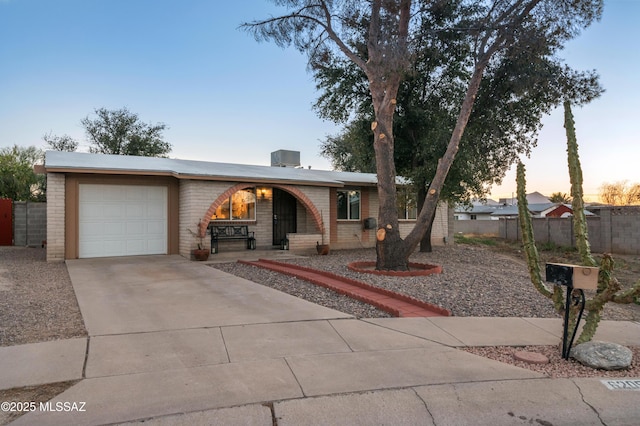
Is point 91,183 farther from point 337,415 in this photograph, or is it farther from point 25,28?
point 337,415

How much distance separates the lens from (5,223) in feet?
55.1

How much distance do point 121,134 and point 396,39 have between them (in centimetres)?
2422

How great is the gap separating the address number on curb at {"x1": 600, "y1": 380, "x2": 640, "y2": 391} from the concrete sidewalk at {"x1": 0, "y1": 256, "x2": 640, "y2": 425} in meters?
0.11

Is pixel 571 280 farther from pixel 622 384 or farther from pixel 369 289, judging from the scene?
pixel 369 289

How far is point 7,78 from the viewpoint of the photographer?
585 inches

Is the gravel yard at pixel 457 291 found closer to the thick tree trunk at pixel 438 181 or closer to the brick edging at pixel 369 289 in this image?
the brick edging at pixel 369 289

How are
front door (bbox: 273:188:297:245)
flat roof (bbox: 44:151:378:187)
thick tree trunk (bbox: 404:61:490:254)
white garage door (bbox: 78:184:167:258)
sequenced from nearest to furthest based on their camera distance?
1. thick tree trunk (bbox: 404:61:490:254)
2. flat roof (bbox: 44:151:378:187)
3. white garage door (bbox: 78:184:167:258)
4. front door (bbox: 273:188:297:245)

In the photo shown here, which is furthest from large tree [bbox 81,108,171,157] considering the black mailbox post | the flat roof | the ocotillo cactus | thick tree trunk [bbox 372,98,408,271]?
the black mailbox post

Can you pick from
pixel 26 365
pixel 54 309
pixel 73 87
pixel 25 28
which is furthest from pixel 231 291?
pixel 73 87

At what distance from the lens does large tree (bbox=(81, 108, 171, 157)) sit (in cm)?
2780

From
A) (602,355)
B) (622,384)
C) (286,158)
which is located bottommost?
(622,384)

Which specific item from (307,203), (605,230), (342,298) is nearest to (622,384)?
(342,298)

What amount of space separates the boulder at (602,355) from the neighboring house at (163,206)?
10.0m

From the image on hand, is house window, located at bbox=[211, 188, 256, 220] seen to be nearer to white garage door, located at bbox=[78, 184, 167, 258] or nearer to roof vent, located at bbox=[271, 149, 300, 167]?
white garage door, located at bbox=[78, 184, 167, 258]
